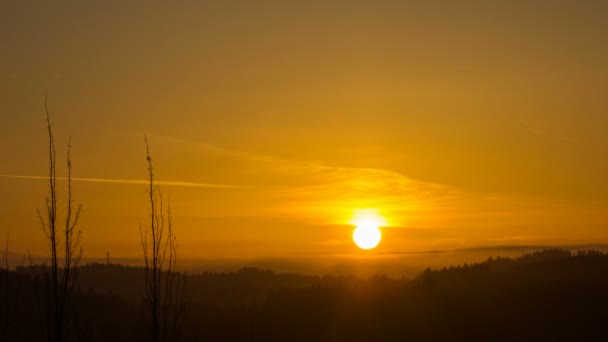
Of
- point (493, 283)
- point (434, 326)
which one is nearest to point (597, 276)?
point (493, 283)

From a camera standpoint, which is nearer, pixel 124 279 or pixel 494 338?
pixel 494 338

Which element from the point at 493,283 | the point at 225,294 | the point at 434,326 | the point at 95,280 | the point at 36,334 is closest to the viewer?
the point at 36,334

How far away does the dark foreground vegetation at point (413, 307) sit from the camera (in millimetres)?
124375

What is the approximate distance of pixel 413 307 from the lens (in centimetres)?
14825

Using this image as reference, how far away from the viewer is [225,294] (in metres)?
188

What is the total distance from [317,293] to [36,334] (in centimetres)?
7774

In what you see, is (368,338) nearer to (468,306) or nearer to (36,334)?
(468,306)

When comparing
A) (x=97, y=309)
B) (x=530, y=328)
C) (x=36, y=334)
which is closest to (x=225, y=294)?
(x=97, y=309)

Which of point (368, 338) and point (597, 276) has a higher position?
point (597, 276)

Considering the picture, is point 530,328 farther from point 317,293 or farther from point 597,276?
point 317,293

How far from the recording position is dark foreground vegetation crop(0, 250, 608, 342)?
12438 centimetres

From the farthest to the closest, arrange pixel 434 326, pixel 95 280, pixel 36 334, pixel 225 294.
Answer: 1. pixel 225 294
2. pixel 95 280
3. pixel 434 326
4. pixel 36 334

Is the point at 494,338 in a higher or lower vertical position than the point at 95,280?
lower

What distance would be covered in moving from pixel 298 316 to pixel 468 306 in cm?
3195
